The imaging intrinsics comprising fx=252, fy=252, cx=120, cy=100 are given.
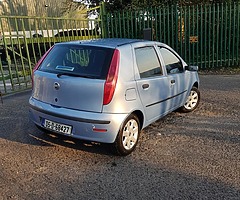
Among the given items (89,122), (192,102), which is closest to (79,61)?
(89,122)

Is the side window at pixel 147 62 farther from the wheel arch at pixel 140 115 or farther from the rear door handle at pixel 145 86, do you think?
the wheel arch at pixel 140 115

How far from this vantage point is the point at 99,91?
314cm

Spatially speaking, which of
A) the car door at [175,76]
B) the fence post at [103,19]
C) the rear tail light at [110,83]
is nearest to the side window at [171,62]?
the car door at [175,76]

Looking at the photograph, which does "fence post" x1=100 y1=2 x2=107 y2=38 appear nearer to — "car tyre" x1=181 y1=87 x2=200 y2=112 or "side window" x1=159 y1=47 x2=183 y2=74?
"car tyre" x1=181 y1=87 x2=200 y2=112

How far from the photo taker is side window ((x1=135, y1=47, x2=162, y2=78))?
3.68 m

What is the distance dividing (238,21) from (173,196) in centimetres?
893

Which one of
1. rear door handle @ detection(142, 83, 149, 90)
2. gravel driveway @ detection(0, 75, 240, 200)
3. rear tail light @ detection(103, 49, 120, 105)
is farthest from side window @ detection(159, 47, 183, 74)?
rear tail light @ detection(103, 49, 120, 105)

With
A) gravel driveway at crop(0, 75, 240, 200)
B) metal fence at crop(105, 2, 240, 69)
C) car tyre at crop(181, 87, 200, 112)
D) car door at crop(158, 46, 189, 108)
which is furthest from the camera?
metal fence at crop(105, 2, 240, 69)

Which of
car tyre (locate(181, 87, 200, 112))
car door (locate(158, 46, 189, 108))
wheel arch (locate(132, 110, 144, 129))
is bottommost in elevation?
car tyre (locate(181, 87, 200, 112))

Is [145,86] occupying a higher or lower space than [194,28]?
lower

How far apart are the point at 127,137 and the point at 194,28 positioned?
294 inches

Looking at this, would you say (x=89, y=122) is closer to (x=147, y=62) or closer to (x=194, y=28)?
(x=147, y=62)

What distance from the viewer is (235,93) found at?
21.2 ft

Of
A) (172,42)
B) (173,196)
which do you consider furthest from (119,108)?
(172,42)
